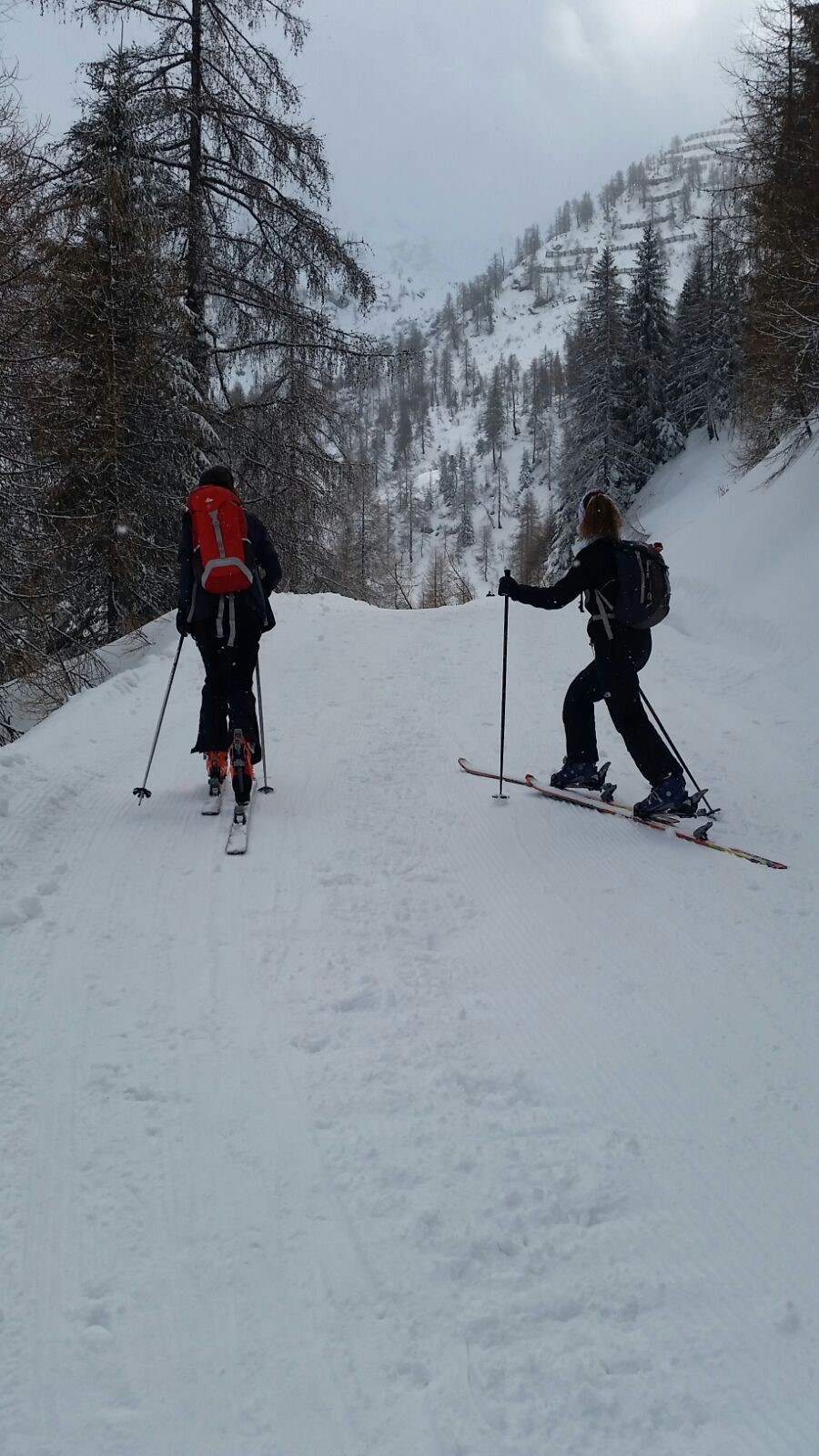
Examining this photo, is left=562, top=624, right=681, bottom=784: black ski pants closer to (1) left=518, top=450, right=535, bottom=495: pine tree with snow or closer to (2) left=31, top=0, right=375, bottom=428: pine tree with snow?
(2) left=31, top=0, right=375, bottom=428: pine tree with snow

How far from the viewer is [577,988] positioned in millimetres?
3564

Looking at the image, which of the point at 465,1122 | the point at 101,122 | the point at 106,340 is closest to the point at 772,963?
the point at 465,1122

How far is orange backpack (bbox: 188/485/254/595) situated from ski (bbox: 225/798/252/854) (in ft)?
4.91

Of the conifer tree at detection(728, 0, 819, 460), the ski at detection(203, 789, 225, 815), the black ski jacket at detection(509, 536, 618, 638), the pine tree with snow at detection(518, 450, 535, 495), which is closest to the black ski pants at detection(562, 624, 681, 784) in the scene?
the black ski jacket at detection(509, 536, 618, 638)

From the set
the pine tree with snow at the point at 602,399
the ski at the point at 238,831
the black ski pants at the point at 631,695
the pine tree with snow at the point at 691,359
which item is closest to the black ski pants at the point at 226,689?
the ski at the point at 238,831

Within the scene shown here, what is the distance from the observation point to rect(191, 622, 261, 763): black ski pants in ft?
18.4

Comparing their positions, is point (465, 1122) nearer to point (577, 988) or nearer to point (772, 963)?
point (577, 988)

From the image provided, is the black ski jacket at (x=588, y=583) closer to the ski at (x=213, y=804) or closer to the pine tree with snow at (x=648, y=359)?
the ski at (x=213, y=804)

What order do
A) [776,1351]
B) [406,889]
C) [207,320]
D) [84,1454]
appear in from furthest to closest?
[207,320], [406,889], [776,1351], [84,1454]

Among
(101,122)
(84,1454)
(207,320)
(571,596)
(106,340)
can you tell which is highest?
(101,122)

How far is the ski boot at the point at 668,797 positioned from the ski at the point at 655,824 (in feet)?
0.23

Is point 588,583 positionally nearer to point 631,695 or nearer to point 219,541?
point 631,695

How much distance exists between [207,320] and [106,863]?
507 inches

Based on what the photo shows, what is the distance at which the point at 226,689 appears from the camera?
5707 millimetres
